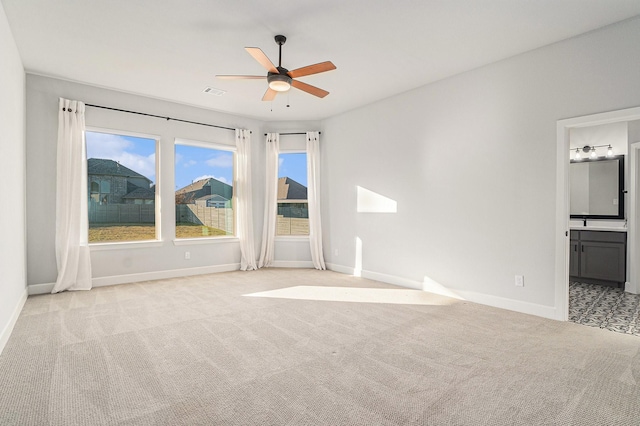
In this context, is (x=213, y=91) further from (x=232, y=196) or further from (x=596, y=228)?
(x=596, y=228)

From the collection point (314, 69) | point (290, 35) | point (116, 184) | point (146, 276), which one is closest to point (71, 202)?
point (116, 184)

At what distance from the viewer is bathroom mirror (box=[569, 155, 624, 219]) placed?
218 inches

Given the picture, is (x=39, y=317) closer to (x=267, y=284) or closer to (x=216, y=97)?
(x=267, y=284)

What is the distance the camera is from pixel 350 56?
3.95 meters

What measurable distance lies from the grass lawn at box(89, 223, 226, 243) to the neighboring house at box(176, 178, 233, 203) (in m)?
0.47

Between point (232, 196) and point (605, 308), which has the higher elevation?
point (232, 196)

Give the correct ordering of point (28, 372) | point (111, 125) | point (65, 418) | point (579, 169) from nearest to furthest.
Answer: point (65, 418)
point (28, 372)
point (111, 125)
point (579, 169)

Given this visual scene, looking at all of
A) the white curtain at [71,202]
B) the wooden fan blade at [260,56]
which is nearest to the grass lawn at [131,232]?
the white curtain at [71,202]

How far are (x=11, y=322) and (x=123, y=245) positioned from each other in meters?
2.08

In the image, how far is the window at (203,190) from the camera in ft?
19.5

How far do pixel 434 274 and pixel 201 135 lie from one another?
4634 millimetres

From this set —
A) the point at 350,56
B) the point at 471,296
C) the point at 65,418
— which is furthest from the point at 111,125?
the point at 471,296

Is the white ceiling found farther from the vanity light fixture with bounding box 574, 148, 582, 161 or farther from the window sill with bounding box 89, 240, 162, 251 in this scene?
the vanity light fixture with bounding box 574, 148, 582, 161

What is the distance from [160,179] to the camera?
221 inches
